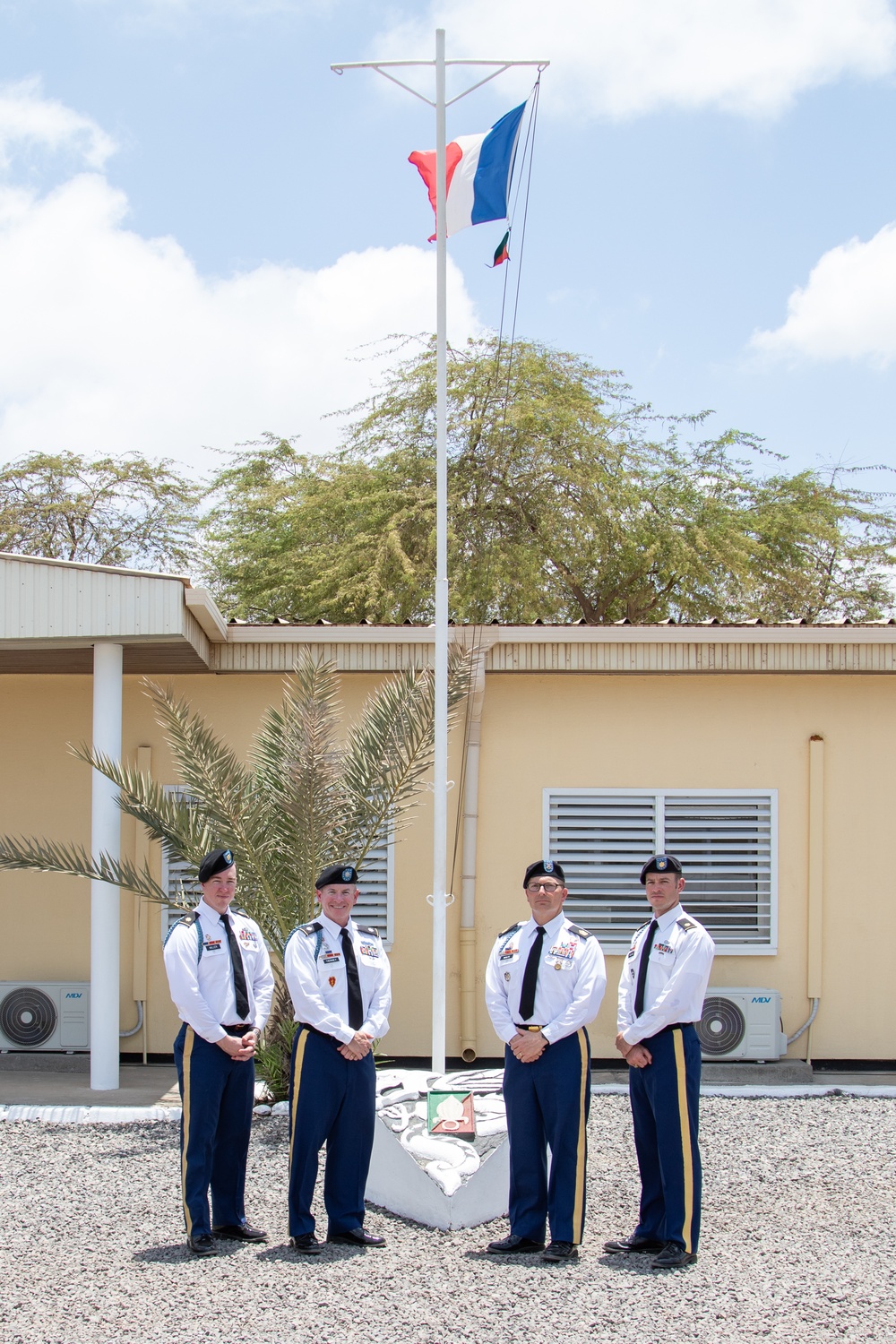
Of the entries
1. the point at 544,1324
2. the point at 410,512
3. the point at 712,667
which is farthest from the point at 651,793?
the point at 410,512

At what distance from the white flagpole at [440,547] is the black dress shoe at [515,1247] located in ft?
5.20

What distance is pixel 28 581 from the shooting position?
7.95m

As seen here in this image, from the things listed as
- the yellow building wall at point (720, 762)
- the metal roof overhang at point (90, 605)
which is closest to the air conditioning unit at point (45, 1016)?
the metal roof overhang at point (90, 605)

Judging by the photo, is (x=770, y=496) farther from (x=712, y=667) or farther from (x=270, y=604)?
(x=712, y=667)

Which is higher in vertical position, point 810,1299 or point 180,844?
point 180,844

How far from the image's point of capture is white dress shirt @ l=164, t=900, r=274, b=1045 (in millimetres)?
5285

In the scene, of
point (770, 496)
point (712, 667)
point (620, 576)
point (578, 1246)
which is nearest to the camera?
point (578, 1246)

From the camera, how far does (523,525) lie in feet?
67.8

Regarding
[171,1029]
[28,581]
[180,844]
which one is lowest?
[171,1029]

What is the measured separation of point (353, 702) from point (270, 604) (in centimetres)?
1274

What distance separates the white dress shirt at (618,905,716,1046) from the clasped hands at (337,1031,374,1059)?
1121 millimetres

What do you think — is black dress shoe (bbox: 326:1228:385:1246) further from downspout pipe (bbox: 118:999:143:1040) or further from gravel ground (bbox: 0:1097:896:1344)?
downspout pipe (bbox: 118:999:143:1040)

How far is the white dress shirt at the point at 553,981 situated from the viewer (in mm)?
5285

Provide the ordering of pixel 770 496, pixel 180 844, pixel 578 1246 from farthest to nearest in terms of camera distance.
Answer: pixel 770 496, pixel 180 844, pixel 578 1246
